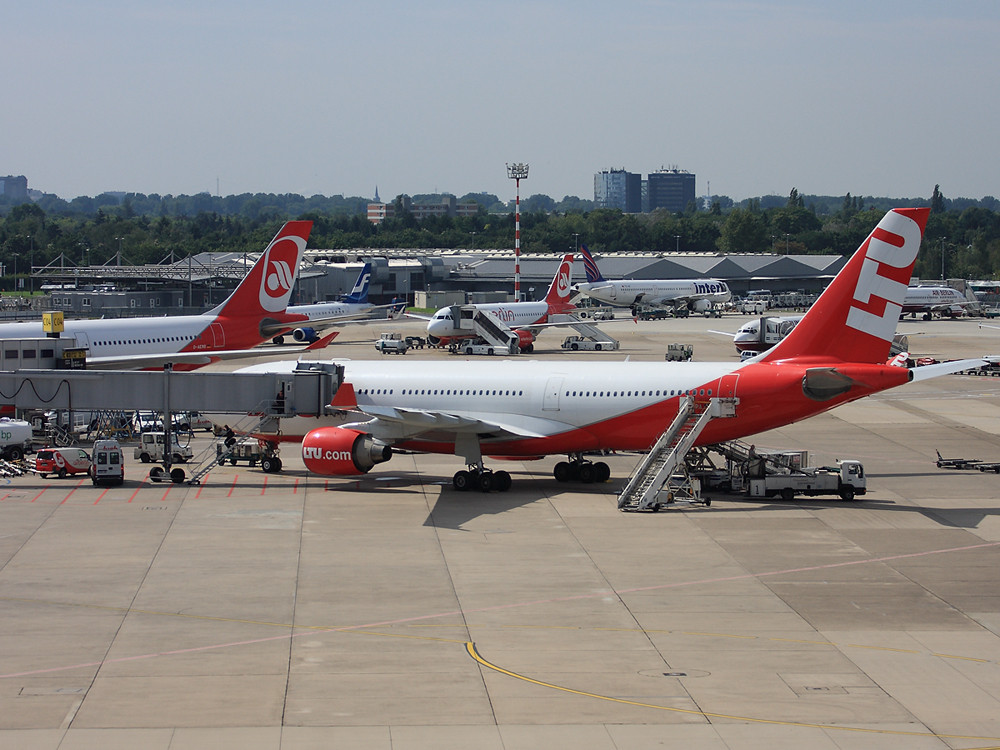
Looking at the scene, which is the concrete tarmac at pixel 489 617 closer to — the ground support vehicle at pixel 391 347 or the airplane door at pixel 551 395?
the airplane door at pixel 551 395

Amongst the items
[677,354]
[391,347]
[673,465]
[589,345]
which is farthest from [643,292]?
[673,465]

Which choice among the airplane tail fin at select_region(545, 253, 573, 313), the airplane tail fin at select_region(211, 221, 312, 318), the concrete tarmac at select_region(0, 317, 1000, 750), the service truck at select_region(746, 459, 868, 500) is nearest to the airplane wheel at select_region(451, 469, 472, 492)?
the concrete tarmac at select_region(0, 317, 1000, 750)

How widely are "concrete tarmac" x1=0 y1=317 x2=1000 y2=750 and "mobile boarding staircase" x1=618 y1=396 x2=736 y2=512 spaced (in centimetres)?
77

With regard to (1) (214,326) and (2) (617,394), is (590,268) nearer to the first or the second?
(1) (214,326)

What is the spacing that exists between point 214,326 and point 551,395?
3052cm

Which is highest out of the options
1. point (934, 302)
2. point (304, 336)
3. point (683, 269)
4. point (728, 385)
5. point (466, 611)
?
point (683, 269)

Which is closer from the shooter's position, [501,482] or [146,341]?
[501,482]

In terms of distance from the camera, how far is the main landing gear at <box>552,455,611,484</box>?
4138 cm

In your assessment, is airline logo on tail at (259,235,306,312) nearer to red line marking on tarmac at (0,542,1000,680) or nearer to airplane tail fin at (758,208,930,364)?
airplane tail fin at (758,208,930,364)

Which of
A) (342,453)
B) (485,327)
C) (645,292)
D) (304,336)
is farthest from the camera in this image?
(645,292)

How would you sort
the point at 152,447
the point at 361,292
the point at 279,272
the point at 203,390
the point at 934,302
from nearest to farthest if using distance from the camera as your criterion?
the point at 203,390, the point at 152,447, the point at 279,272, the point at 361,292, the point at 934,302

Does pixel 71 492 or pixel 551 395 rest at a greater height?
pixel 551 395

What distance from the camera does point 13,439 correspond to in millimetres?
45562

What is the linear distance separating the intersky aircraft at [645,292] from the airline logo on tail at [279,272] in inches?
3328
